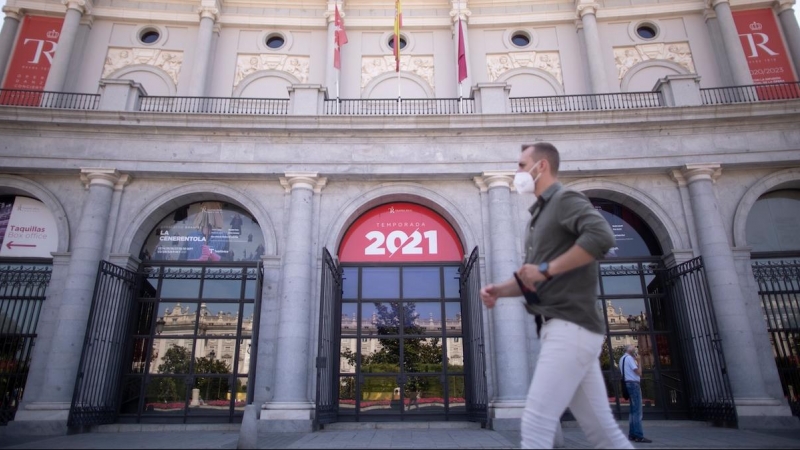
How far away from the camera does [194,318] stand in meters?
12.0

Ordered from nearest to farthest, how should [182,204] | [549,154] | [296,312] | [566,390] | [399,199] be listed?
[566,390]
[549,154]
[296,312]
[182,204]
[399,199]

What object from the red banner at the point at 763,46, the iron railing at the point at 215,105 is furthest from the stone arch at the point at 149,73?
the red banner at the point at 763,46

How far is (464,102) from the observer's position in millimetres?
14008

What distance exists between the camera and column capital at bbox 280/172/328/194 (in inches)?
475

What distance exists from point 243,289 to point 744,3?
17918mm

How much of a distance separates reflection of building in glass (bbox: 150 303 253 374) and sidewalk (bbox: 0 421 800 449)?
1725 millimetres

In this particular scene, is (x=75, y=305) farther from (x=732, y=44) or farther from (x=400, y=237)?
(x=732, y=44)

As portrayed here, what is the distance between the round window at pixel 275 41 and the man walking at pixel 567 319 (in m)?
16.0

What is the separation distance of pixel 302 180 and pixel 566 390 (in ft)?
33.0

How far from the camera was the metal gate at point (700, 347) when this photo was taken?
404 inches

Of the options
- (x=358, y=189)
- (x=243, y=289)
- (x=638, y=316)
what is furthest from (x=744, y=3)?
(x=243, y=289)

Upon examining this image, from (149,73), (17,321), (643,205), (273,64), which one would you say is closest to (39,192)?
(17,321)

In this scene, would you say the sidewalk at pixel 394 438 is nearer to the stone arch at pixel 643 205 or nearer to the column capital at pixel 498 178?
the stone arch at pixel 643 205

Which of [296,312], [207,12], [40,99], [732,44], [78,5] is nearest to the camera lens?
[296,312]
